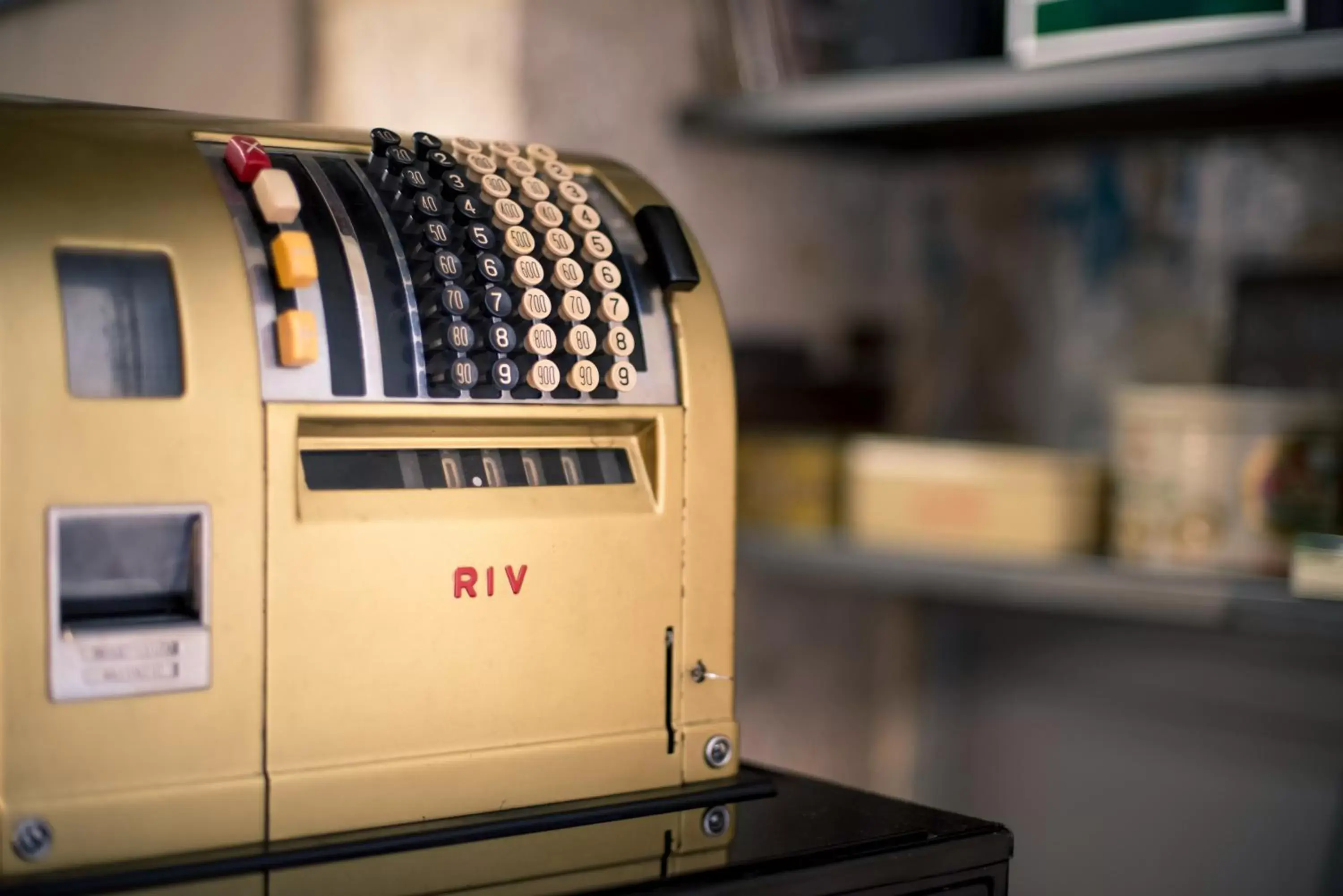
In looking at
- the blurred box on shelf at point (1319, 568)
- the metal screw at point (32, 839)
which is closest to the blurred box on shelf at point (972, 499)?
the blurred box on shelf at point (1319, 568)

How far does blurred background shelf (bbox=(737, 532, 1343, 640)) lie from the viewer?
48.9 inches

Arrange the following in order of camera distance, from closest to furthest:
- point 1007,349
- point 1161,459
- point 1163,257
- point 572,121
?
point 1161,459 < point 572,121 < point 1163,257 < point 1007,349

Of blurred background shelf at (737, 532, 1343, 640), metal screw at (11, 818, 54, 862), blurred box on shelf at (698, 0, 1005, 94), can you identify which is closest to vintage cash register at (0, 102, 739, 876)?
metal screw at (11, 818, 54, 862)

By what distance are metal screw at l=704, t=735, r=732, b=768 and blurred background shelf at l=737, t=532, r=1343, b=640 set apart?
1.97ft

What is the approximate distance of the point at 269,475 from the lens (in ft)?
2.30

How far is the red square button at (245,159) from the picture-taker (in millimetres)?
735

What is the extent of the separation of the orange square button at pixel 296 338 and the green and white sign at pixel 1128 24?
877 mm

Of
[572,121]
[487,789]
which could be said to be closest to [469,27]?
[572,121]

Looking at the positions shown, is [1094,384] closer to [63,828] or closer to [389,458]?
[389,458]

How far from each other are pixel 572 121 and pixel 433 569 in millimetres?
887

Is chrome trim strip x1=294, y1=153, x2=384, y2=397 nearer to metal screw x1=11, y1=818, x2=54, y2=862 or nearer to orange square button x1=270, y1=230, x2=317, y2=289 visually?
orange square button x1=270, y1=230, x2=317, y2=289

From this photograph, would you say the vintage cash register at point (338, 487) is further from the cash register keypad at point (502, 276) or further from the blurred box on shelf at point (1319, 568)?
the blurred box on shelf at point (1319, 568)

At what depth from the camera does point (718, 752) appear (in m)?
0.86

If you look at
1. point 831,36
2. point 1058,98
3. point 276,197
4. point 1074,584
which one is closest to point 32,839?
point 276,197
